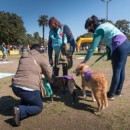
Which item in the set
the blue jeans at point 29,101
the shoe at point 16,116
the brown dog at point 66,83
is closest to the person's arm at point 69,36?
the brown dog at point 66,83

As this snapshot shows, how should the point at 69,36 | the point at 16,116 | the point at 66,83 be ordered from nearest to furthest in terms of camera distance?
the point at 16,116 < the point at 66,83 < the point at 69,36

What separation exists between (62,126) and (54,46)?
2831mm

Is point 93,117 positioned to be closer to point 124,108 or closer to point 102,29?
point 124,108

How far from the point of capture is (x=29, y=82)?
5762mm

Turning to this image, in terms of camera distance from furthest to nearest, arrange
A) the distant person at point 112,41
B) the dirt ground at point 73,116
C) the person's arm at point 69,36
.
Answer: the person's arm at point 69,36, the distant person at point 112,41, the dirt ground at point 73,116

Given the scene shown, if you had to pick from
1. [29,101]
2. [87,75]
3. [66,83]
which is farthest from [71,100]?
[29,101]

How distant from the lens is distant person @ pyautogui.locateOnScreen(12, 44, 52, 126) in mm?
5734

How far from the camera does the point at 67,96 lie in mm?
7477

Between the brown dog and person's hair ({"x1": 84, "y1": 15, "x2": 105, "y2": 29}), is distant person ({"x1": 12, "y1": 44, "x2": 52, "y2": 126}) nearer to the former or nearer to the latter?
the brown dog

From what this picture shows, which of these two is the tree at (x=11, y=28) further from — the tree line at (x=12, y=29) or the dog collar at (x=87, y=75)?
the dog collar at (x=87, y=75)

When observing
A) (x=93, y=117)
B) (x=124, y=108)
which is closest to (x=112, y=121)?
(x=93, y=117)

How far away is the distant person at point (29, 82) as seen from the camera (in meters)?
5.73

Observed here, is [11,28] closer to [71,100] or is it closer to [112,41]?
[71,100]

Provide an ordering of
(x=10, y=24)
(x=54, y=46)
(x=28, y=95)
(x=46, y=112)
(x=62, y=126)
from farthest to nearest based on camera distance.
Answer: (x=10, y=24), (x=54, y=46), (x=46, y=112), (x=28, y=95), (x=62, y=126)
